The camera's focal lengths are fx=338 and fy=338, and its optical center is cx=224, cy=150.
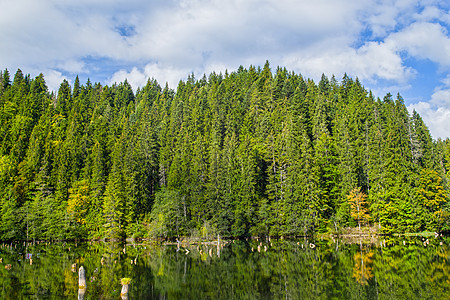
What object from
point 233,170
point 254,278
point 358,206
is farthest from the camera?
point 233,170

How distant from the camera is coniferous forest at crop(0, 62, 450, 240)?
68.7 meters

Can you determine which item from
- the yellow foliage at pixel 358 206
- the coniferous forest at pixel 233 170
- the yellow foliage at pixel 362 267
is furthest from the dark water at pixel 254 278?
the coniferous forest at pixel 233 170

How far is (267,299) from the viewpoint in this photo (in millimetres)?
20984

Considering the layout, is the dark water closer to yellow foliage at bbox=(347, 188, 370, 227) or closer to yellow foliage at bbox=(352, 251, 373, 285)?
yellow foliage at bbox=(352, 251, 373, 285)

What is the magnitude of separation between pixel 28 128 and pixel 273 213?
8184 cm

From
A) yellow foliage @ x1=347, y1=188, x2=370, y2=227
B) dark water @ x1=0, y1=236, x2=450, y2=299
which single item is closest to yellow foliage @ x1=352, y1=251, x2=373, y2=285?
dark water @ x1=0, y1=236, x2=450, y2=299

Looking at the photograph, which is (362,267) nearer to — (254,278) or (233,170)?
(254,278)

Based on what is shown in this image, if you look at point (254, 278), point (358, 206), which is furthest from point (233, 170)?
point (254, 278)

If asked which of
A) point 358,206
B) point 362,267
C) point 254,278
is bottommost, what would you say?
point 254,278

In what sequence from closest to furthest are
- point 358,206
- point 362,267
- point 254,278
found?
point 254,278
point 362,267
point 358,206

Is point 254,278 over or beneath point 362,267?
beneath

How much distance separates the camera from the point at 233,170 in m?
79.1

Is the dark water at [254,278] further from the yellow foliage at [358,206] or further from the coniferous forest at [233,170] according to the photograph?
the coniferous forest at [233,170]

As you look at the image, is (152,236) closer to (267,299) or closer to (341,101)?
(267,299)
